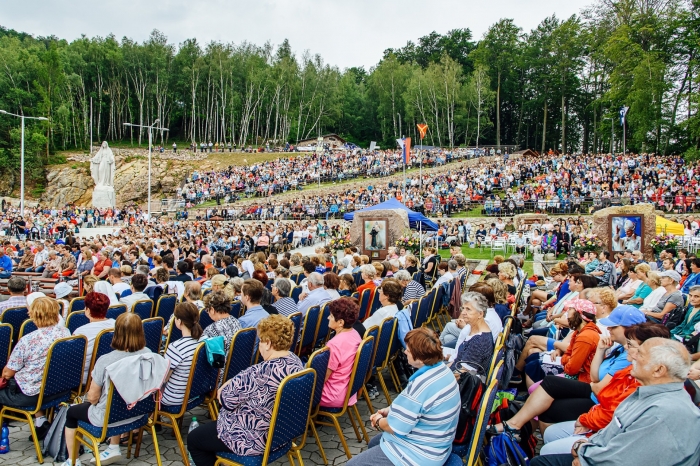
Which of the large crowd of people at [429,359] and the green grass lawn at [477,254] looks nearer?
the large crowd of people at [429,359]

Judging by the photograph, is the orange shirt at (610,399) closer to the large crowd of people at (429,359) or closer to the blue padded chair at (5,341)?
the large crowd of people at (429,359)

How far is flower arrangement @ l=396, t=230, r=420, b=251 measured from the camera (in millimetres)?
15930

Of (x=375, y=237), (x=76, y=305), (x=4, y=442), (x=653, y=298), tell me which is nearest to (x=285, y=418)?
(x=4, y=442)

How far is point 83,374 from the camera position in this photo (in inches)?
159

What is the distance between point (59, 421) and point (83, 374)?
46cm

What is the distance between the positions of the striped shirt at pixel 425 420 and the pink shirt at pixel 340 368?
1126mm

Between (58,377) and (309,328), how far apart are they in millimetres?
2455

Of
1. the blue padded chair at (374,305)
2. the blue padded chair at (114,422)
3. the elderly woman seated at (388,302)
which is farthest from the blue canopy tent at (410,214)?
the blue padded chair at (114,422)

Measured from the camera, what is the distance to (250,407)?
2.93 metres

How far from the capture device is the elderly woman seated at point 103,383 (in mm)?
3232

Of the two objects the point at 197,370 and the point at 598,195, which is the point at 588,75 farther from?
the point at 197,370

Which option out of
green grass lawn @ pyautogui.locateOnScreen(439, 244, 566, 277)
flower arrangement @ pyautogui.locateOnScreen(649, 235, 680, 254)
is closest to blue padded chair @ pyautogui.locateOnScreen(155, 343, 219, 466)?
green grass lawn @ pyautogui.locateOnScreen(439, 244, 566, 277)

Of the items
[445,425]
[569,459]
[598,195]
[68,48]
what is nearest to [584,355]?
[569,459]

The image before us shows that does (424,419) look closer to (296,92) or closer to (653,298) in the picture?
(653,298)
